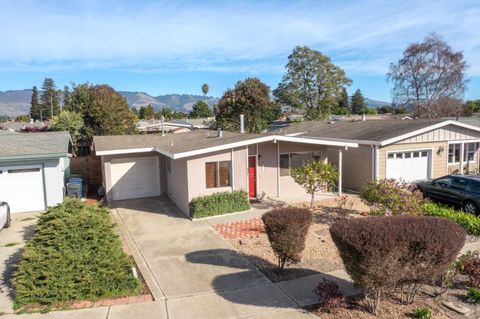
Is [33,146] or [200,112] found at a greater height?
[200,112]

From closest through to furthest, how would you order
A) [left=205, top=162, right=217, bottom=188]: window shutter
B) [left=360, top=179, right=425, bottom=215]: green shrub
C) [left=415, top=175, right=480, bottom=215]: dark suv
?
[left=360, top=179, right=425, bottom=215]: green shrub < [left=415, top=175, right=480, bottom=215]: dark suv < [left=205, top=162, right=217, bottom=188]: window shutter

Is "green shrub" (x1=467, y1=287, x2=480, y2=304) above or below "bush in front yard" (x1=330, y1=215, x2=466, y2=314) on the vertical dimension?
below

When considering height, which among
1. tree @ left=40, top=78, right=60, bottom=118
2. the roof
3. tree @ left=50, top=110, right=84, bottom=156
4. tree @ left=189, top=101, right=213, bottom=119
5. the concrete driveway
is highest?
tree @ left=40, top=78, right=60, bottom=118

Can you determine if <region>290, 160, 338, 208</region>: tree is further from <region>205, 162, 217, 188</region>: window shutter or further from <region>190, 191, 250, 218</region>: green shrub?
<region>205, 162, 217, 188</region>: window shutter

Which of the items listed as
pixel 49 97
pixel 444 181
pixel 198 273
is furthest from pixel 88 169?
pixel 49 97

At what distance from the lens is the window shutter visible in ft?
48.7

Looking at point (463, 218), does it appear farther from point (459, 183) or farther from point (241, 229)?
point (241, 229)

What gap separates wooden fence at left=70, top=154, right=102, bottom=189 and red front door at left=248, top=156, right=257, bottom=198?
9470 mm

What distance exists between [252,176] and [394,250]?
10.7 meters

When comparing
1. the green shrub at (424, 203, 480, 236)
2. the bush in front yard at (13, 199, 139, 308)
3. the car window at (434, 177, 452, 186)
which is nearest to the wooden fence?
the bush in front yard at (13, 199, 139, 308)

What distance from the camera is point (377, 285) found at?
675 centimetres

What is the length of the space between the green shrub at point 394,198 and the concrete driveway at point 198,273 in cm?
507

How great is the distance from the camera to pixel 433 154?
19859mm

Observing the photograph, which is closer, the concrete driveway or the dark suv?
the concrete driveway
